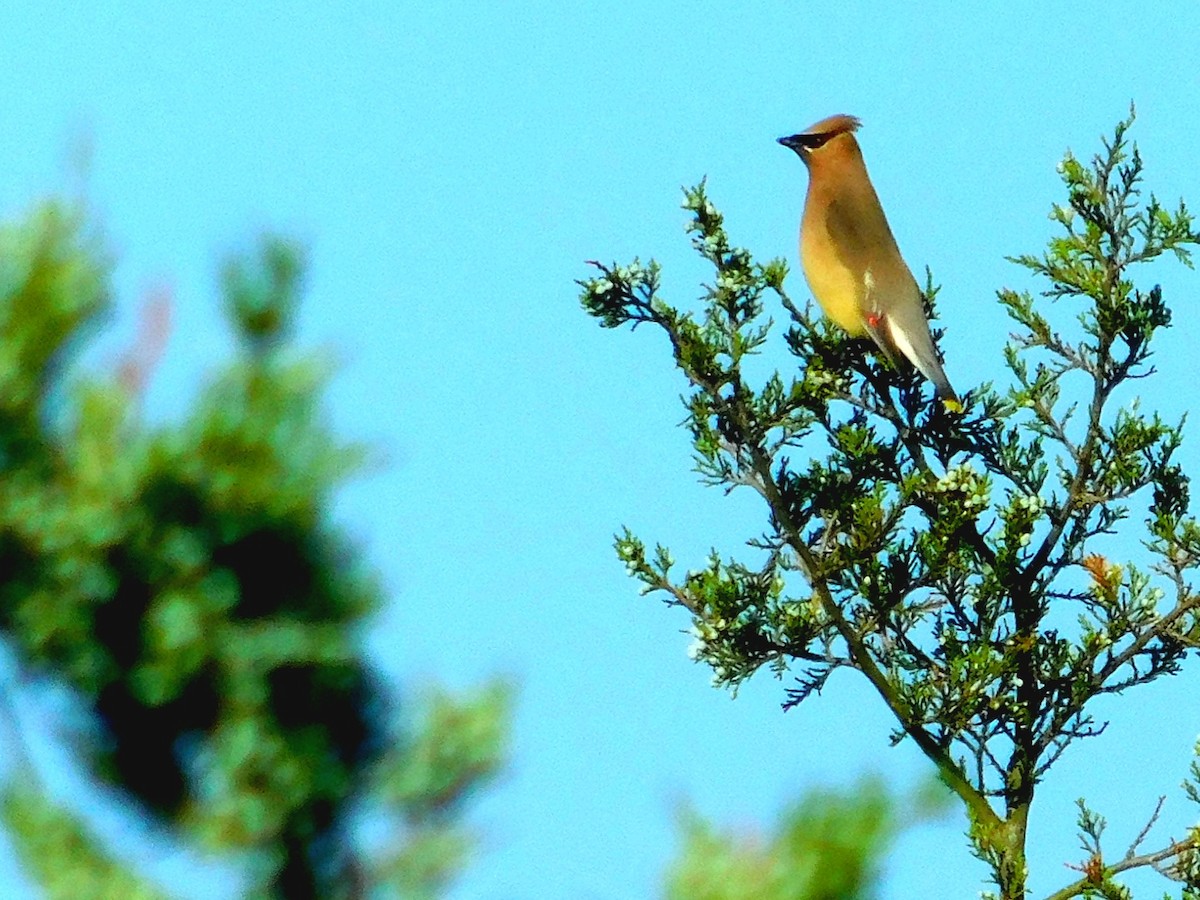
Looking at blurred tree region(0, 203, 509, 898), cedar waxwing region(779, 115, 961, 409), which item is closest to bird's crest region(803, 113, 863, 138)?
cedar waxwing region(779, 115, 961, 409)

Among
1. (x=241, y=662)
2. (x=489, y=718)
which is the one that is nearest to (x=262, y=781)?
(x=241, y=662)

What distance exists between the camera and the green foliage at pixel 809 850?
255 centimetres

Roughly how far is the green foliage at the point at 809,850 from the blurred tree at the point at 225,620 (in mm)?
377

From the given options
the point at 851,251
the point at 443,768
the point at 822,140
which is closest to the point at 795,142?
the point at 822,140

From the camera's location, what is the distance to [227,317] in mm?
2768

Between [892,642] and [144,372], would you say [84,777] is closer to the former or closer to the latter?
[144,372]

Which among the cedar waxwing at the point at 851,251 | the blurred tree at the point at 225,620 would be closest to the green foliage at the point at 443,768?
the blurred tree at the point at 225,620

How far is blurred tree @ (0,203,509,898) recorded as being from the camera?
2.71 metres

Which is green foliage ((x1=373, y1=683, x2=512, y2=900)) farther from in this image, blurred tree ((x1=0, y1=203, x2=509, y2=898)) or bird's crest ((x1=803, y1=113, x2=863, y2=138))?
bird's crest ((x1=803, y1=113, x2=863, y2=138))

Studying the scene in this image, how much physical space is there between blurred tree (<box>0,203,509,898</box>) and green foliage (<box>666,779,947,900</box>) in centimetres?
38

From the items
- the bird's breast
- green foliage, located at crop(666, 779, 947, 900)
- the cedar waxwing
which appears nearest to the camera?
green foliage, located at crop(666, 779, 947, 900)

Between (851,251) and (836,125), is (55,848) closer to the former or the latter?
(851,251)

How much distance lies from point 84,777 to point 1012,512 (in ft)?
10.9

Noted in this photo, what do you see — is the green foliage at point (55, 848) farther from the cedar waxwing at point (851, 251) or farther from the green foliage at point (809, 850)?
the cedar waxwing at point (851, 251)
